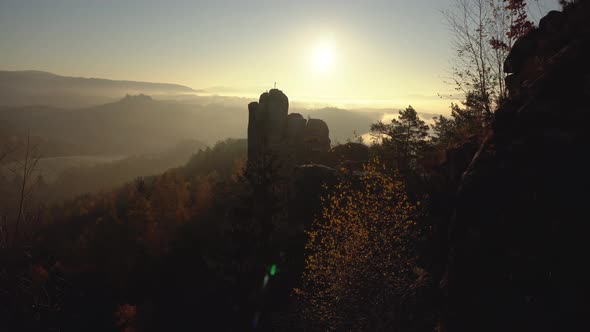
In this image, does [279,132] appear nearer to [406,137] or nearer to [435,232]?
[406,137]

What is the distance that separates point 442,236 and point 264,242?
43.1 feet

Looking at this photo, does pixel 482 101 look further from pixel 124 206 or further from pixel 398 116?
pixel 124 206

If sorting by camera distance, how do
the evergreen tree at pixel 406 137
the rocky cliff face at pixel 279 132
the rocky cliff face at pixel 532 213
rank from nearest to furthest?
the rocky cliff face at pixel 532 213
the evergreen tree at pixel 406 137
the rocky cliff face at pixel 279 132

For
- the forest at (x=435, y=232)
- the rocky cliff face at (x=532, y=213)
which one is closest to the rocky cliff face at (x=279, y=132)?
the forest at (x=435, y=232)

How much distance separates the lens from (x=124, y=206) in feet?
337

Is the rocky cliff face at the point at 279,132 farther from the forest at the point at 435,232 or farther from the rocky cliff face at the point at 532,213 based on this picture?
the rocky cliff face at the point at 532,213

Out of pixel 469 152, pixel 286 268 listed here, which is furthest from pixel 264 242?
pixel 469 152

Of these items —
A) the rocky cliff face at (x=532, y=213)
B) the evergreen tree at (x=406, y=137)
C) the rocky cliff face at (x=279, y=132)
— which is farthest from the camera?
the rocky cliff face at (x=279, y=132)

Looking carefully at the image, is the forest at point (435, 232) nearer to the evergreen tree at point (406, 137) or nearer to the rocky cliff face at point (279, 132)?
the evergreen tree at point (406, 137)

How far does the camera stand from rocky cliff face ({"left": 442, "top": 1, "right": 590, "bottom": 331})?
9.40 metres

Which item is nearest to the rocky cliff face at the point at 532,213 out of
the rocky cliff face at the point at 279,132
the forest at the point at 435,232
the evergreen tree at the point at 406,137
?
the forest at the point at 435,232

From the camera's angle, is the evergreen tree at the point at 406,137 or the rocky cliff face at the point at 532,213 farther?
the evergreen tree at the point at 406,137

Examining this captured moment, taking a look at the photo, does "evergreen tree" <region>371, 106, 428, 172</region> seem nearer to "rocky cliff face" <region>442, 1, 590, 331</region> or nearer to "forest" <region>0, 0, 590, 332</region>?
"forest" <region>0, 0, 590, 332</region>

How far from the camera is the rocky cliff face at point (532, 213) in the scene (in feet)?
30.8
